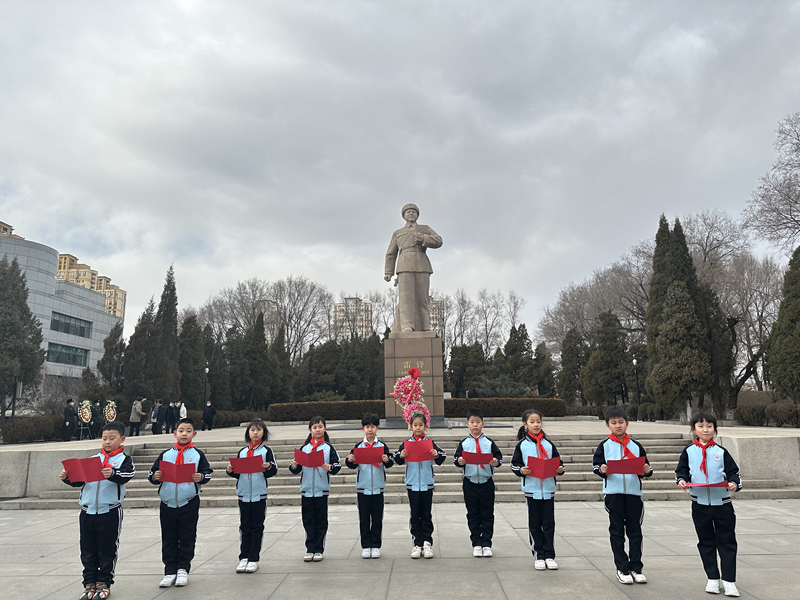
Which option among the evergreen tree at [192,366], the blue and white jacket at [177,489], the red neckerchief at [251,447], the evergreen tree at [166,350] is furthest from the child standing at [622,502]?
the evergreen tree at [192,366]

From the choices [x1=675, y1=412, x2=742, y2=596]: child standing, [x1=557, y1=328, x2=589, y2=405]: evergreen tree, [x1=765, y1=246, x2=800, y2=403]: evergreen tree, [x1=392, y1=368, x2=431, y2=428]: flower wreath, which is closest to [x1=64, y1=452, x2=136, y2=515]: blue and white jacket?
[x1=675, y1=412, x2=742, y2=596]: child standing

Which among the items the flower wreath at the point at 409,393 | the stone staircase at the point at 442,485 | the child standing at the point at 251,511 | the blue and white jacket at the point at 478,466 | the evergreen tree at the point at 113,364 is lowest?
the stone staircase at the point at 442,485

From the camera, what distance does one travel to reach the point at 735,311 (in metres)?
26.0

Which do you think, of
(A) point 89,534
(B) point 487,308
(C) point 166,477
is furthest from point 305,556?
(B) point 487,308

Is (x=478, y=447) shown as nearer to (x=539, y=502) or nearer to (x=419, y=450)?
(x=419, y=450)

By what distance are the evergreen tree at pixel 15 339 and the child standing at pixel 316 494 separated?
72.6 feet

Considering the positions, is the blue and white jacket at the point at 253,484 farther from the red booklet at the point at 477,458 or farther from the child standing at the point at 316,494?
the red booklet at the point at 477,458

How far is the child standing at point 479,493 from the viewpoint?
4.67 m

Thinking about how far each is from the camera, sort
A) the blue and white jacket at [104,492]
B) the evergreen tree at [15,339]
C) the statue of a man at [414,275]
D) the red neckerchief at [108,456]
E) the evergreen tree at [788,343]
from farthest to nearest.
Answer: the evergreen tree at [15,339] < the evergreen tree at [788,343] < the statue of a man at [414,275] < the red neckerchief at [108,456] < the blue and white jacket at [104,492]

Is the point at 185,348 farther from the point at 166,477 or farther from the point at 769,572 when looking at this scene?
the point at 769,572

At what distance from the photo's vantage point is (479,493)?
4.68 m

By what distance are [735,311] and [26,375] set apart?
Answer: 1326 inches

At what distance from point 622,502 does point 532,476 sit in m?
0.71

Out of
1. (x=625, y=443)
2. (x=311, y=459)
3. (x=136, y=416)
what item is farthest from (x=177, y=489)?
(x=136, y=416)
